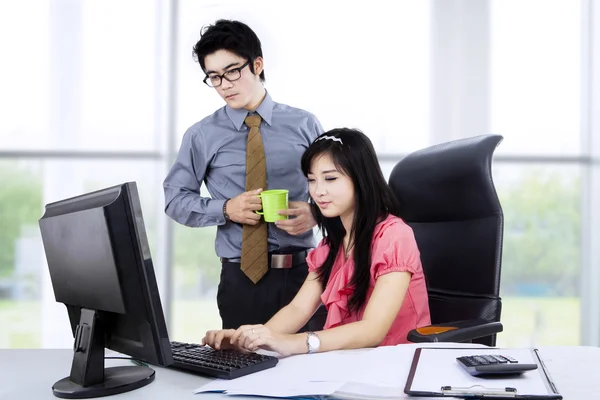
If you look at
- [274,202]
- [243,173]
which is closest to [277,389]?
[274,202]

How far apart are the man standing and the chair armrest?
2.17ft

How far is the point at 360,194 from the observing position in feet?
5.59

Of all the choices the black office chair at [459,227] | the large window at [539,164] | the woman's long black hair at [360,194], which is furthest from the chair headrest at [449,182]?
the large window at [539,164]

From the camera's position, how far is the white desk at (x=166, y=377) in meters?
0.97

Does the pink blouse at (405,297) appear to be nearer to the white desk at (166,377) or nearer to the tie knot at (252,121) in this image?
the white desk at (166,377)

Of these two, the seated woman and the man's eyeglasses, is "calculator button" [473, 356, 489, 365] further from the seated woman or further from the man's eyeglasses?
the man's eyeglasses

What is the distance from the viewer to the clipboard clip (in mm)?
880

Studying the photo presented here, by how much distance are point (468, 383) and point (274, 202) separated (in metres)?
0.99

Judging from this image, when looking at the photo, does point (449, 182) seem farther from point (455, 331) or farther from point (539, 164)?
point (539, 164)

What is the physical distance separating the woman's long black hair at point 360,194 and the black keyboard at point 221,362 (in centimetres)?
52

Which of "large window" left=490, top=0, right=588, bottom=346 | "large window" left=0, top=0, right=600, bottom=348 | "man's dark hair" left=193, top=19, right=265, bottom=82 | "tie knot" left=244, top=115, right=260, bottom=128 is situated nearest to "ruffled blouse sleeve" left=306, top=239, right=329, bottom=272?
"tie knot" left=244, top=115, right=260, bottom=128

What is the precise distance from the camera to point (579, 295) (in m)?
3.25

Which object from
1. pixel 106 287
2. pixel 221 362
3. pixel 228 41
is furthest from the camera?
pixel 228 41

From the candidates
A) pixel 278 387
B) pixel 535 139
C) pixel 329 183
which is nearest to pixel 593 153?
pixel 535 139
